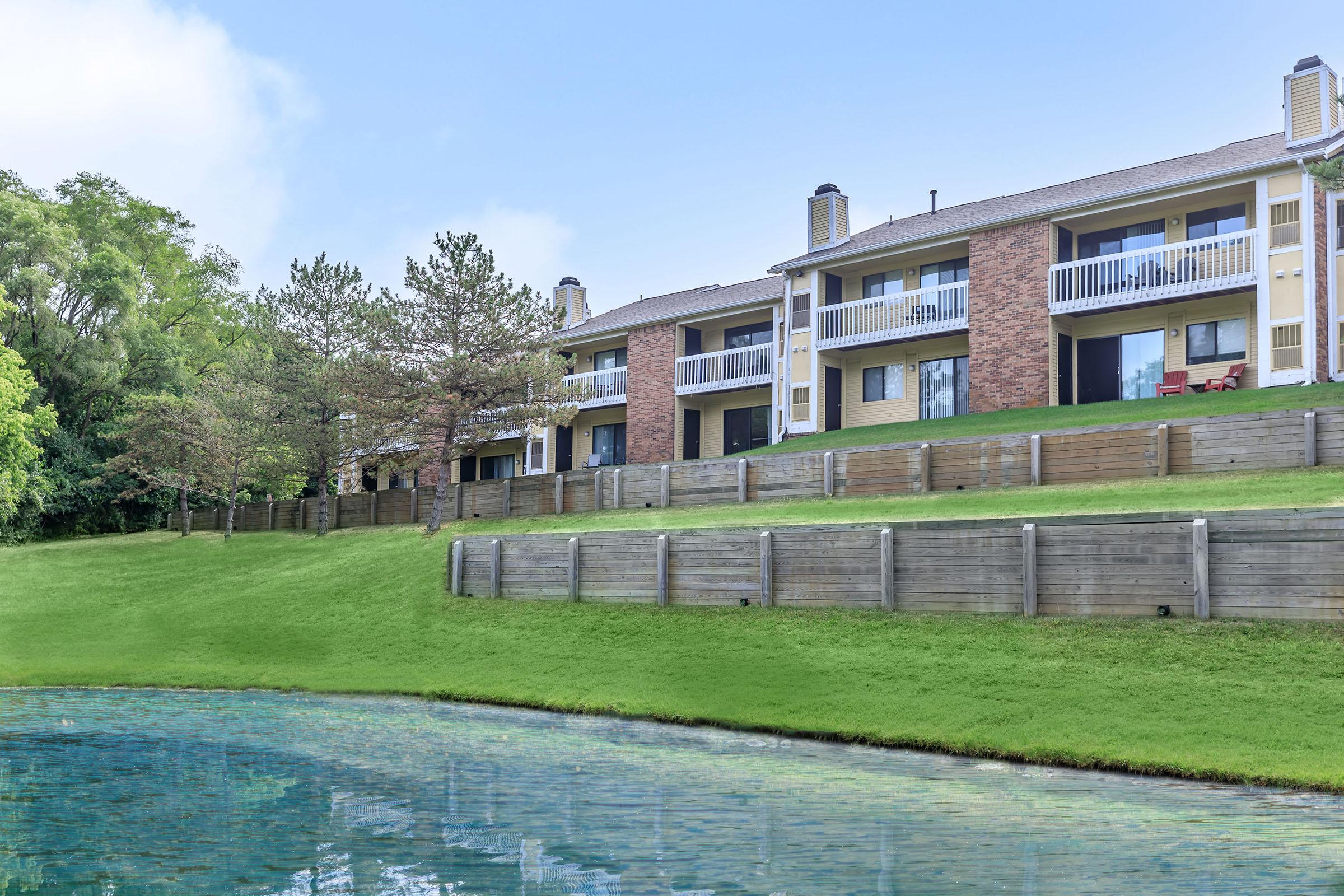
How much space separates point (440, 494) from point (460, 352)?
4349mm

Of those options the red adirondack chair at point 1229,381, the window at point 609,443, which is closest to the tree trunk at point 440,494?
the window at point 609,443

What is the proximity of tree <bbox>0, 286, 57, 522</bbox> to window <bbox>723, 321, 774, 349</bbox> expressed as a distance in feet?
78.1

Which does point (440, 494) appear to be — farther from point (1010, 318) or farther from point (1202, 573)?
point (1202, 573)

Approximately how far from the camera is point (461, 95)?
37625 millimetres

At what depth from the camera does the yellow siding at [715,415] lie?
40.6m

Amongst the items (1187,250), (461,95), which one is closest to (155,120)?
(461,95)

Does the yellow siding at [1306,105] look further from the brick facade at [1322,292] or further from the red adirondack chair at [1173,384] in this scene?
the red adirondack chair at [1173,384]

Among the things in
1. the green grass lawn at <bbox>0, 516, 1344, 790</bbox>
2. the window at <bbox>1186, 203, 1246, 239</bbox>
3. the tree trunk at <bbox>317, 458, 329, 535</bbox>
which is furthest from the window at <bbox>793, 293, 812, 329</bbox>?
the tree trunk at <bbox>317, 458, 329, 535</bbox>

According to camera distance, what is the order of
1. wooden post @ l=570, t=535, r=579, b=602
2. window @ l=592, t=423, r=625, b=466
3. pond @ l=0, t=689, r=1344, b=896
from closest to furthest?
pond @ l=0, t=689, r=1344, b=896 → wooden post @ l=570, t=535, r=579, b=602 → window @ l=592, t=423, r=625, b=466

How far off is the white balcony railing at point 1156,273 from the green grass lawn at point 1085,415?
2.87 meters

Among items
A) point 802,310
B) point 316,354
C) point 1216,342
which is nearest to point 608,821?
point 1216,342

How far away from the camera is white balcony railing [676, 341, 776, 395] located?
38.7 m

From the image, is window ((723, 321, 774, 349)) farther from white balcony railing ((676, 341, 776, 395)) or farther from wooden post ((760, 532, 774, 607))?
wooden post ((760, 532, 774, 607))

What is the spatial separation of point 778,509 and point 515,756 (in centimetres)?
1264
